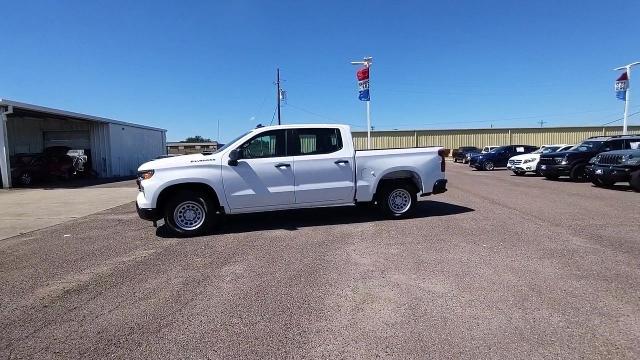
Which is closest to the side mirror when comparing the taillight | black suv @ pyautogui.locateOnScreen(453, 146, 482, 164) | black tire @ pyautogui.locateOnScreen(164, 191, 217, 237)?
black tire @ pyautogui.locateOnScreen(164, 191, 217, 237)

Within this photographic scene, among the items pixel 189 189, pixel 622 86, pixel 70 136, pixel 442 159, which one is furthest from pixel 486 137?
pixel 189 189

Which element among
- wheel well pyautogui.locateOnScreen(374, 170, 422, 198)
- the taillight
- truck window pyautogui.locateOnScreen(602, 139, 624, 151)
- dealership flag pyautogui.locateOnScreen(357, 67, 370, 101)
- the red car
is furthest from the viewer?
dealership flag pyautogui.locateOnScreen(357, 67, 370, 101)

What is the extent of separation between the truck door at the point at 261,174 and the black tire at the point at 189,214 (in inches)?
17.8

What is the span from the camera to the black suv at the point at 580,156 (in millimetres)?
16516

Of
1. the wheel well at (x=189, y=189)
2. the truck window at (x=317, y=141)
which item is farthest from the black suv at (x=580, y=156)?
the wheel well at (x=189, y=189)

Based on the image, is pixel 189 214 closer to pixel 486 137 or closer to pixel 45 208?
pixel 45 208

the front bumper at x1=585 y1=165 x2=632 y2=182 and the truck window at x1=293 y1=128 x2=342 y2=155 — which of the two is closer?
the truck window at x1=293 y1=128 x2=342 y2=155

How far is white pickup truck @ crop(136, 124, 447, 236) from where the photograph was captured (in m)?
7.15

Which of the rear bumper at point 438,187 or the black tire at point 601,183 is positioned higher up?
the rear bumper at point 438,187

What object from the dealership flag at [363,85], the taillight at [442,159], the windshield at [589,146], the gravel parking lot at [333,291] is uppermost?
the dealership flag at [363,85]

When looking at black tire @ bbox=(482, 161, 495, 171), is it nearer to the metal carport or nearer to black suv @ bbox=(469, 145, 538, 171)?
black suv @ bbox=(469, 145, 538, 171)

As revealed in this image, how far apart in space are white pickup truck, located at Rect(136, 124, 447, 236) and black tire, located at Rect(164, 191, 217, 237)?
0.02 m

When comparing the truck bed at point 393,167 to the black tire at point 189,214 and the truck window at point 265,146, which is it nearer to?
the truck window at point 265,146

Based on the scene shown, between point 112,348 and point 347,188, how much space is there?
5254 millimetres
